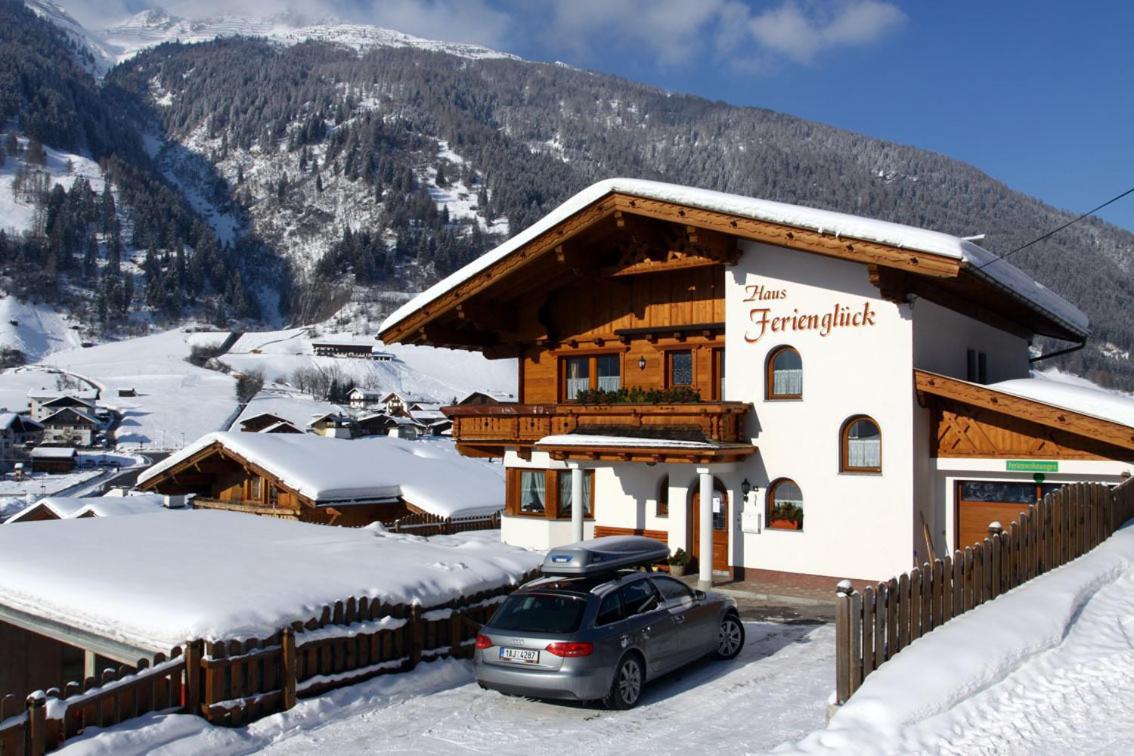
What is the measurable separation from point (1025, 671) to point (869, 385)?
1048 cm

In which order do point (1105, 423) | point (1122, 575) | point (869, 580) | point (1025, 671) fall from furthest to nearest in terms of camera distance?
point (869, 580) → point (1105, 423) → point (1122, 575) → point (1025, 671)

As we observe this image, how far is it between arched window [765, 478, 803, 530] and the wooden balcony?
1.09 m

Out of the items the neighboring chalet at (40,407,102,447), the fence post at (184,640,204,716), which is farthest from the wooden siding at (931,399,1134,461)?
the neighboring chalet at (40,407,102,447)

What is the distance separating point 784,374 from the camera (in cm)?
2023

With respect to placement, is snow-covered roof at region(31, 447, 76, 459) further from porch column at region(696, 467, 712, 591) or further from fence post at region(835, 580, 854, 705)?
fence post at region(835, 580, 854, 705)

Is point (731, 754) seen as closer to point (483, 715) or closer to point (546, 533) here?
point (483, 715)

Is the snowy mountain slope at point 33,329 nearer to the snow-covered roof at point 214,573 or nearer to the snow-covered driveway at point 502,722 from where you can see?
the snow-covered roof at point 214,573

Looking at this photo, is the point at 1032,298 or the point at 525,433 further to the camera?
the point at 525,433

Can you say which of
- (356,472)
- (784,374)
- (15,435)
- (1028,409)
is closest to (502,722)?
(1028,409)

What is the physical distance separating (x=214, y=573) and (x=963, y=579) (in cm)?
926

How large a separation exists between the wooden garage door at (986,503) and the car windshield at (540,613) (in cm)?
1092

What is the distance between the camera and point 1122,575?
1181 cm

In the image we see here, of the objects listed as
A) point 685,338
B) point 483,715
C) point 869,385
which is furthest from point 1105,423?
point 483,715

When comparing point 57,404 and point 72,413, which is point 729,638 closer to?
point 72,413
